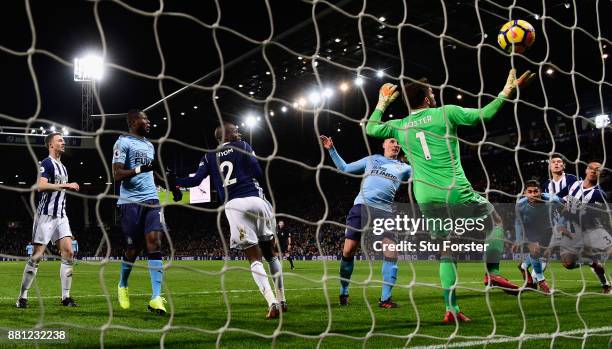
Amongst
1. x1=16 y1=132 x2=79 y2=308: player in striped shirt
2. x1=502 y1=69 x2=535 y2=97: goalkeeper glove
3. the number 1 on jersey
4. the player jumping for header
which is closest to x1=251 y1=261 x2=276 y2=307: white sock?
the player jumping for header

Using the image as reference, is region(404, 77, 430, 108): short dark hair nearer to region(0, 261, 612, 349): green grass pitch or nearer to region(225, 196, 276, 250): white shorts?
region(0, 261, 612, 349): green grass pitch

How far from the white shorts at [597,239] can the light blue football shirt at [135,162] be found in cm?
563

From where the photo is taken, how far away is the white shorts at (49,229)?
5.57m

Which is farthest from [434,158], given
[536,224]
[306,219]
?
[306,219]

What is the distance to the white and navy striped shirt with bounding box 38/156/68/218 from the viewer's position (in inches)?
222

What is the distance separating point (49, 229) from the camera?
18.8ft

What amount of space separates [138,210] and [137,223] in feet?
0.41

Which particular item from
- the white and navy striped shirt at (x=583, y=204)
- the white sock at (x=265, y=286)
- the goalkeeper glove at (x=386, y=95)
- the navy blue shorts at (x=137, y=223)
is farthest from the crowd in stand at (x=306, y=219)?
the goalkeeper glove at (x=386, y=95)

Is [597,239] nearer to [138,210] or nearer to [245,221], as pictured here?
[245,221]

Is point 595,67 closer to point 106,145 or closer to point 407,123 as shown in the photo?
point 407,123

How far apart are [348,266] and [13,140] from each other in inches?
1082

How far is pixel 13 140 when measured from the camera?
92.7 feet

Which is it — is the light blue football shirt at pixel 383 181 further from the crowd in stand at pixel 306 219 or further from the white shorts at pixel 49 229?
the crowd in stand at pixel 306 219

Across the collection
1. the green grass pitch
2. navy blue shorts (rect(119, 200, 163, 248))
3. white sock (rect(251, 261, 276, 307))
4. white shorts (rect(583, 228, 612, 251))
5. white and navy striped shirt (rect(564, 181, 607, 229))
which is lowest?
the green grass pitch
